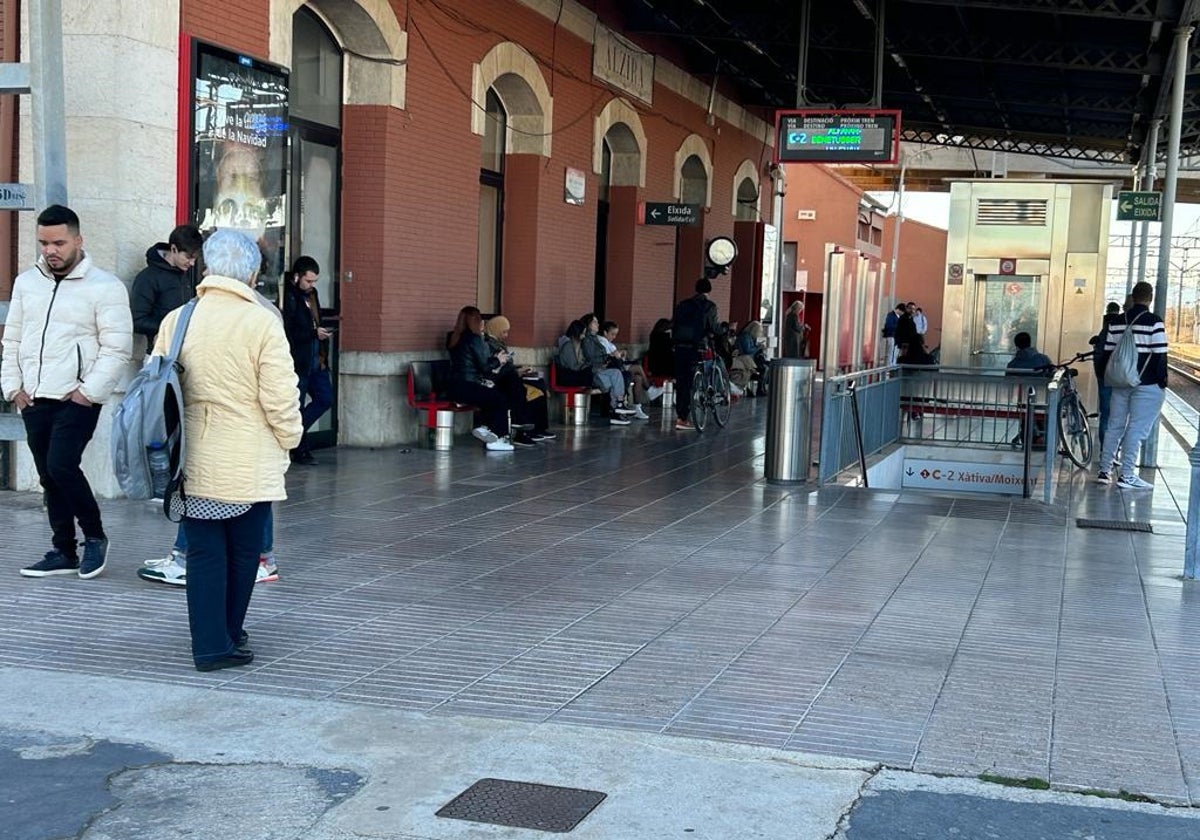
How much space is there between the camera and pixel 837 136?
52.5 feet

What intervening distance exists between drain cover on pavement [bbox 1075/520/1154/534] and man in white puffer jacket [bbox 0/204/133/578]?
6.71 meters

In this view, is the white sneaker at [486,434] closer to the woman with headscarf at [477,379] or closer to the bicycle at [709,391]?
the woman with headscarf at [477,379]

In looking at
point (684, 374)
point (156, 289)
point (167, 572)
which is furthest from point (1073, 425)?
point (167, 572)

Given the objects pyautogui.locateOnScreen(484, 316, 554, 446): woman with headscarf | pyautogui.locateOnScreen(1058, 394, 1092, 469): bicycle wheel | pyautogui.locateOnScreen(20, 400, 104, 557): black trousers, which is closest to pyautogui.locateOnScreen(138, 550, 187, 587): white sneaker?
pyautogui.locateOnScreen(20, 400, 104, 557): black trousers

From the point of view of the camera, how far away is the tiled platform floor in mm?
5008

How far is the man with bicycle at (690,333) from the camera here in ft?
54.0

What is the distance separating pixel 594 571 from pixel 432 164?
22.8 feet

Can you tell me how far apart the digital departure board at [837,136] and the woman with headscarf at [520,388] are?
12.6 feet

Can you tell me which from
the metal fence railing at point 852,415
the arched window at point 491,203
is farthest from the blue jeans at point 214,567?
Result: the arched window at point 491,203

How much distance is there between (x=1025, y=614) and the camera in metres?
6.95

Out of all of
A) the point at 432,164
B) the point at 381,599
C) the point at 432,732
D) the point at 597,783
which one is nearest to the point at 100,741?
the point at 432,732

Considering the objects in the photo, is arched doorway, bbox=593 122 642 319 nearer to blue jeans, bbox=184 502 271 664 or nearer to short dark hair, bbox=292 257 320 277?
short dark hair, bbox=292 257 320 277

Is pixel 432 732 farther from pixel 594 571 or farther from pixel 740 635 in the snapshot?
pixel 594 571

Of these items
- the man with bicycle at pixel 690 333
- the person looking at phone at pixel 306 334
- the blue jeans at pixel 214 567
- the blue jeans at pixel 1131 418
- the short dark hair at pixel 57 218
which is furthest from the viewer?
the man with bicycle at pixel 690 333
